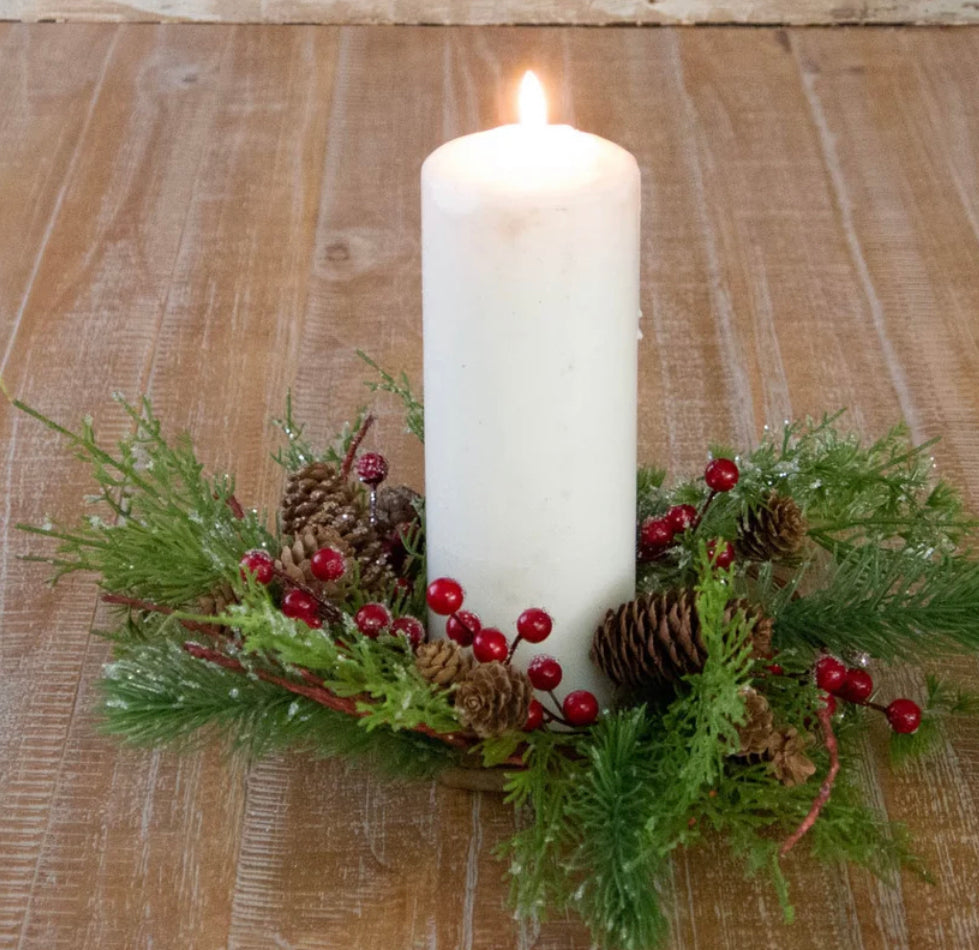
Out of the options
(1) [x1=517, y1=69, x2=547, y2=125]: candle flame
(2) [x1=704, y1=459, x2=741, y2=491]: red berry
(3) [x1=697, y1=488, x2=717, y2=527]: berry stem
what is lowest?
(3) [x1=697, y1=488, x2=717, y2=527]: berry stem

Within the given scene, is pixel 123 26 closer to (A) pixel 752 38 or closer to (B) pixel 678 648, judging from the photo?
(A) pixel 752 38

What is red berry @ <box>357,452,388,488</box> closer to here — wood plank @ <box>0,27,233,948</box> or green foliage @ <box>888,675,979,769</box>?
wood plank @ <box>0,27,233,948</box>

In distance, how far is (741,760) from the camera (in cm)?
51

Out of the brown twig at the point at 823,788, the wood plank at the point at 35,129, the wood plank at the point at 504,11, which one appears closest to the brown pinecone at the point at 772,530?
the brown twig at the point at 823,788

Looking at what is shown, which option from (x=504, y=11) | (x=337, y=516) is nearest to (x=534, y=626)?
(x=337, y=516)

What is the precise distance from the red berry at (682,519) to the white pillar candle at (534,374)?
5 centimetres

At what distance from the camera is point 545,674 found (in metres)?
0.52

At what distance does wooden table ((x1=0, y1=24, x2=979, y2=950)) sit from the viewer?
52cm


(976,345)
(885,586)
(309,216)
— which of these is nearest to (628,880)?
(885,586)

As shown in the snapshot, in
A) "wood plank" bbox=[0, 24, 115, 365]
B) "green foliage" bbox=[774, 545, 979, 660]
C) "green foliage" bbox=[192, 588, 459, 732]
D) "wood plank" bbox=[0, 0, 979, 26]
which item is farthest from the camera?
"wood plank" bbox=[0, 0, 979, 26]

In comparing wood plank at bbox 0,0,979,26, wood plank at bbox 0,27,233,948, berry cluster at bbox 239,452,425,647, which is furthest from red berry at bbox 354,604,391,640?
wood plank at bbox 0,0,979,26

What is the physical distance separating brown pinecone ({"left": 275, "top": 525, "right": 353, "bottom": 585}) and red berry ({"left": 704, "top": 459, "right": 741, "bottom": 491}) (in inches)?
6.1

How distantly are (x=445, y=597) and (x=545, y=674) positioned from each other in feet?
0.16

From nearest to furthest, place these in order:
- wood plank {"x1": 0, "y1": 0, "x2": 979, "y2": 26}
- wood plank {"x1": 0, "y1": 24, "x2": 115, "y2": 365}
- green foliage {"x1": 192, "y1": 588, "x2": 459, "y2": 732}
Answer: green foliage {"x1": 192, "y1": 588, "x2": 459, "y2": 732} < wood plank {"x1": 0, "y1": 24, "x2": 115, "y2": 365} < wood plank {"x1": 0, "y1": 0, "x2": 979, "y2": 26}
